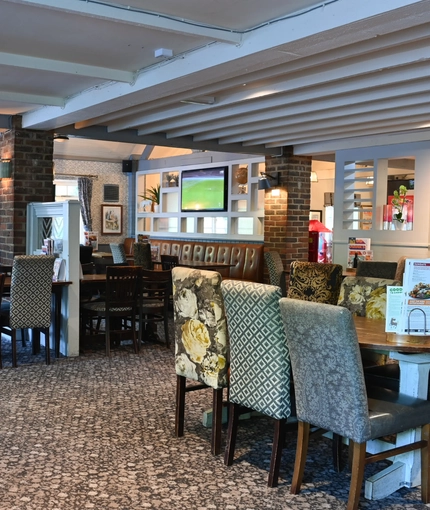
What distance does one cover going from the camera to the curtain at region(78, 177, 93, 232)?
45.8ft

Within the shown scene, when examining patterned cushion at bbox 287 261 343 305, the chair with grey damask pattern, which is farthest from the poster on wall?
the chair with grey damask pattern

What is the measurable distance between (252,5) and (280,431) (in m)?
2.50

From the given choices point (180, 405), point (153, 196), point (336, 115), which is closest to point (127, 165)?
point (153, 196)

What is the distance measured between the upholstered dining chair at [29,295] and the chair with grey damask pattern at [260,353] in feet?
10.0

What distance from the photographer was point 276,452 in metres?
3.38

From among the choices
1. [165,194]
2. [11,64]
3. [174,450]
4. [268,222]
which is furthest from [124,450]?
[165,194]

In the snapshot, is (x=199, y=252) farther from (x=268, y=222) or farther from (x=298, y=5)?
(x=298, y=5)

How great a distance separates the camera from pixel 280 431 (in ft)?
11.1

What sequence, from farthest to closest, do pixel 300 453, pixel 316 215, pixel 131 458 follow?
pixel 316 215, pixel 131 458, pixel 300 453

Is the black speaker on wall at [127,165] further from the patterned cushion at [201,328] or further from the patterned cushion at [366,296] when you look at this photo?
the patterned cushion at [201,328]

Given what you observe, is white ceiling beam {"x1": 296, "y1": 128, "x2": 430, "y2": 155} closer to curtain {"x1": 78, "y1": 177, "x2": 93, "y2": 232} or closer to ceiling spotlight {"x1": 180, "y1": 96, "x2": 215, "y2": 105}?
ceiling spotlight {"x1": 180, "y1": 96, "x2": 215, "y2": 105}

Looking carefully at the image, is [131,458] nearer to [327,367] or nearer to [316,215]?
[327,367]

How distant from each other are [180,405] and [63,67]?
311cm

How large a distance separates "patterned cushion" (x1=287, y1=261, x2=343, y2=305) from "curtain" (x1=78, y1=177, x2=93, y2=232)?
30.0ft
